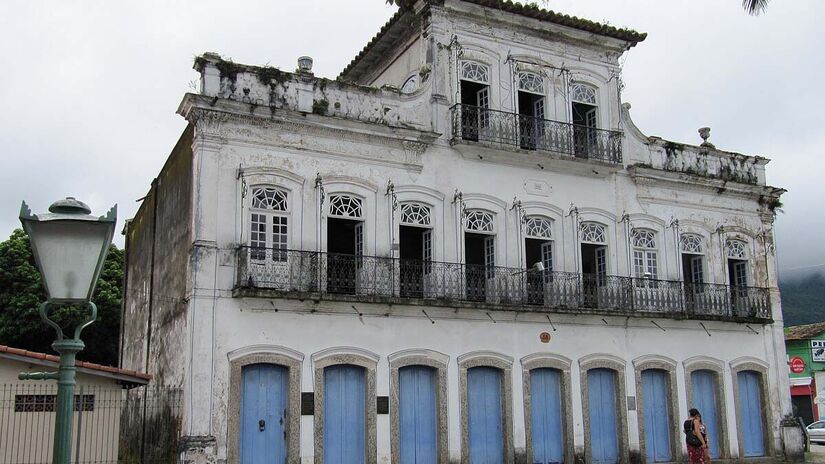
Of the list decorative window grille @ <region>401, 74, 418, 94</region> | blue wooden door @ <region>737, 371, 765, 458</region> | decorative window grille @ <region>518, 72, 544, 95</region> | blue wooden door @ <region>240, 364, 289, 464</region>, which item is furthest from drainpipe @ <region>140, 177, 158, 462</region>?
blue wooden door @ <region>737, 371, 765, 458</region>

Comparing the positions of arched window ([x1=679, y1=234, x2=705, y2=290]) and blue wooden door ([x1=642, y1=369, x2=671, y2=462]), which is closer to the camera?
blue wooden door ([x1=642, y1=369, x2=671, y2=462])

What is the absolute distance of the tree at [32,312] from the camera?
28797 millimetres

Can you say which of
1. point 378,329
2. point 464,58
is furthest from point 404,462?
point 464,58

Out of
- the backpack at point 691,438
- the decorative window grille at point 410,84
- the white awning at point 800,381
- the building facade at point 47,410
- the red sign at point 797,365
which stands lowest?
the backpack at point 691,438

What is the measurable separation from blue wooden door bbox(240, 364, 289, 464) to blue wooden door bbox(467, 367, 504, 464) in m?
3.77

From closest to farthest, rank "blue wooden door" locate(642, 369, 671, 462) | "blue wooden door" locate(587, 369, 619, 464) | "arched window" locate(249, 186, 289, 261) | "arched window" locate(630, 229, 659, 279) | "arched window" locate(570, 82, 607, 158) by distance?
"arched window" locate(249, 186, 289, 261), "blue wooden door" locate(587, 369, 619, 464), "blue wooden door" locate(642, 369, 671, 462), "arched window" locate(570, 82, 607, 158), "arched window" locate(630, 229, 659, 279)

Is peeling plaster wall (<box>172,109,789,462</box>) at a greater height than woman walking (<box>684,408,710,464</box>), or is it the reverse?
peeling plaster wall (<box>172,109,789,462</box>)

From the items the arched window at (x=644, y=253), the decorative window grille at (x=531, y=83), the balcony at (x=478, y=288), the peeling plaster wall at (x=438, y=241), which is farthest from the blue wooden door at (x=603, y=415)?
the decorative window grille at (x=531, y=83)

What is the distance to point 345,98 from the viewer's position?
17156mm

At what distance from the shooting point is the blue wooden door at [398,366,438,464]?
1650cm

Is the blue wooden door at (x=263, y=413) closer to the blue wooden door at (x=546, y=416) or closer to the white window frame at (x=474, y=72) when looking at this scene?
the blue wooden door at (x=546, y=416)

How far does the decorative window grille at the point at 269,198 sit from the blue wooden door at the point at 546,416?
611cm

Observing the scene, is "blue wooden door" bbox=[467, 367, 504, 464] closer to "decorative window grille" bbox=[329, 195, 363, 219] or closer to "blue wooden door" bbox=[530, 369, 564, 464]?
"blue wooden door" bbox=[530, 369, 564, 464]

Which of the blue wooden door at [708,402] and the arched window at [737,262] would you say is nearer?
the blue wooden door at [708,402]
